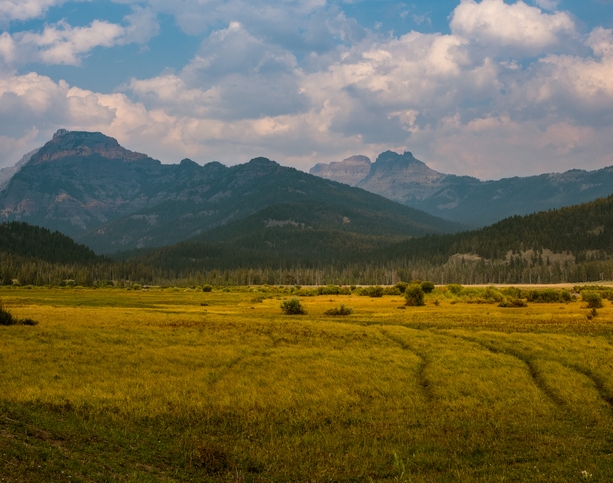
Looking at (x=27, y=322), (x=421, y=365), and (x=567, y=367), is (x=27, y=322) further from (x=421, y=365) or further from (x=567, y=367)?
(x=567, y=367)

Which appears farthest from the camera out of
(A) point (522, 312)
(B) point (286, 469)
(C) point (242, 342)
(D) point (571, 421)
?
(A) point (522, 312)

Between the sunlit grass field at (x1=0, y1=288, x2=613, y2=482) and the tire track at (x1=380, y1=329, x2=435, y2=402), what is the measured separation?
→ 19 centimetres

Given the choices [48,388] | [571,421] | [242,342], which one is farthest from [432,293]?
[48,388]

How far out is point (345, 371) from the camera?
114ft

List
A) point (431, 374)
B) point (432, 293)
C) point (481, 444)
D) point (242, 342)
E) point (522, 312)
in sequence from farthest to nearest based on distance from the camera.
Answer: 1. point (432, 293)
2. point (522, 312)
3. point (242, 342)
4. point (431, 374)
5. point (481, 444)

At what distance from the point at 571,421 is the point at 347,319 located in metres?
38.5

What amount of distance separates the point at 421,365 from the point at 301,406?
12.8m

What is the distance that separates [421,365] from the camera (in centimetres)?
3709

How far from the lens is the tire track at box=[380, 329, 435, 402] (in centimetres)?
3107

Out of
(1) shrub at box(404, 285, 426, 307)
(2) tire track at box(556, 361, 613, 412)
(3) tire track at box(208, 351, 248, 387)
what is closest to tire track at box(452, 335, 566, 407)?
(2) tire track at box(556, 361, 613, 412)

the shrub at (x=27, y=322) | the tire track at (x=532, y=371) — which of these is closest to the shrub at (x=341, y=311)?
the tire track at (x=532, y=371)

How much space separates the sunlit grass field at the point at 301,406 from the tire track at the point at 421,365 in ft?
0.61

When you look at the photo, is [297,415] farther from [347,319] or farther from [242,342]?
[347,319]

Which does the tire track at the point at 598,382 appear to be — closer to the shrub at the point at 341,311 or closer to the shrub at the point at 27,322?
the shrub at the point at 341,311
